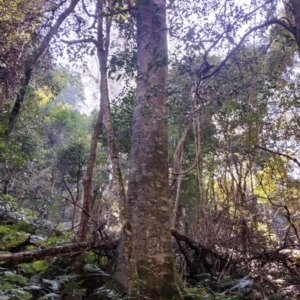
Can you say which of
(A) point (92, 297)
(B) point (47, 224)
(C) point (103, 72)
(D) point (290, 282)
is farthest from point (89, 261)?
(B) point (47, 224)

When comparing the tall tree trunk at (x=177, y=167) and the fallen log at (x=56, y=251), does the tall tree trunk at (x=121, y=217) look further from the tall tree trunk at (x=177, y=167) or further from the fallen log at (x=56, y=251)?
the tall tree trunk at (x=177, y=167)

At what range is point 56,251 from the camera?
11.9 feet

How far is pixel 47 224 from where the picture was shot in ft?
23.0

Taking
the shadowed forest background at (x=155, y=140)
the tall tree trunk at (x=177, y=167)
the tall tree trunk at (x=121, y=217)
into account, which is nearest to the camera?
the tall tree trunk at (x=121, y=217)

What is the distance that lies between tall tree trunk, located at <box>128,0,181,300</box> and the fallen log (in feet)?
1.66

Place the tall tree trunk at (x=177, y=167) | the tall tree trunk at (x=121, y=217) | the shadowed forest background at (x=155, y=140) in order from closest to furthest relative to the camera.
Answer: the tall tree trunk at (x=121, y=217) < the shadowed forest background at (x=155, y=140) < the tall tree trunk at (x=177, y=167)

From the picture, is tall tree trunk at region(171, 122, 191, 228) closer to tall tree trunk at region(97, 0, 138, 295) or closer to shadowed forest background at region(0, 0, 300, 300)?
shadowed forest background at region(0, 0, 300, 300)

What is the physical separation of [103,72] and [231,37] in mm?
1290

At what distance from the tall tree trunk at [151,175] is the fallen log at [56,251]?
51 centimetres

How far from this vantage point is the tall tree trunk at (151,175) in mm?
3520

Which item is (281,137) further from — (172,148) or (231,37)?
(231,37)

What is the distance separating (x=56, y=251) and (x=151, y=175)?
1.20 metres

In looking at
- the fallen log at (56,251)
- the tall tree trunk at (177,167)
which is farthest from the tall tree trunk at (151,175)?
the tall tree trunk at (177,167)

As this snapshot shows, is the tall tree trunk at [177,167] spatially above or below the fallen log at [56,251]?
above
